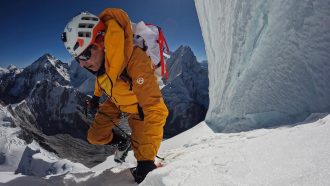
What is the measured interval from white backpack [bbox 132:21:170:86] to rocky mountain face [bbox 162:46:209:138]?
108 metres

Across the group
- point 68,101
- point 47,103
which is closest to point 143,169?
point 68,101

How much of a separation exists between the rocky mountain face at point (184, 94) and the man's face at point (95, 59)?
354 ft

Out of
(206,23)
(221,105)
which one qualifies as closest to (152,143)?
(221,105)

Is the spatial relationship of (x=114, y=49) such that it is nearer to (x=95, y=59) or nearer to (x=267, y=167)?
(x=95, y=59)

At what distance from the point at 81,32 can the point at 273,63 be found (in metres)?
2.37

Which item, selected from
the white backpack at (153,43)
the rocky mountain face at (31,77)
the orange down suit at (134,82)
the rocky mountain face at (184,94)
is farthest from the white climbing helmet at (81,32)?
the rocky mountain face at (31,77)

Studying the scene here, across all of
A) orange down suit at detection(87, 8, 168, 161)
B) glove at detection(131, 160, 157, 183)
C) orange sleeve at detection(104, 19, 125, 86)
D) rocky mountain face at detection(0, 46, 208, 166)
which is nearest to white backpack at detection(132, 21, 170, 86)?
orange down suit at detection(87, 8, 168, 161)

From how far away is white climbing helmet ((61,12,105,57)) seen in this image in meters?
3.07

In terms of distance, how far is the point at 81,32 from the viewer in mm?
3078

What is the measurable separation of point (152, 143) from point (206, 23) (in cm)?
612

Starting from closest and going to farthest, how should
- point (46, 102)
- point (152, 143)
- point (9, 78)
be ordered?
point (152, 143) → point (46, 102) → point (9, 78)

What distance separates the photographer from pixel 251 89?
4.57m

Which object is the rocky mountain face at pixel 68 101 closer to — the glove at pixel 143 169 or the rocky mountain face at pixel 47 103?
the rocky mountain face at pixel 47 103

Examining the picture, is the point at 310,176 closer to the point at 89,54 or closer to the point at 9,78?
the point at 89,54
